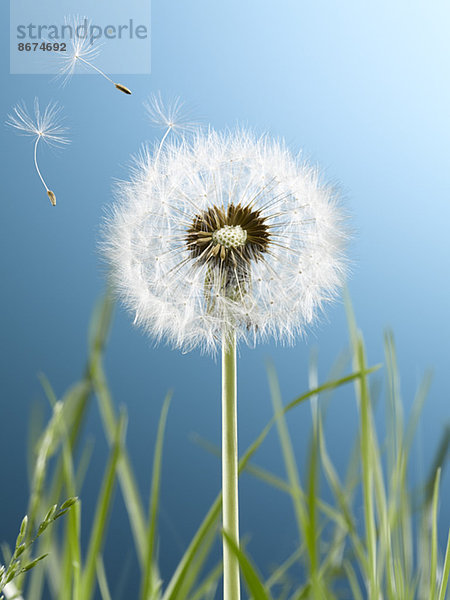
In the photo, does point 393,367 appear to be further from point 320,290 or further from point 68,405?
point 68,405

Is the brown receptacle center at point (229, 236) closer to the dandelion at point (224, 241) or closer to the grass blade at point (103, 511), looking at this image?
the dandelion at point (224, 241)

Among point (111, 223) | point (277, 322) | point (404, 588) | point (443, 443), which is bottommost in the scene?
point (404, 588)

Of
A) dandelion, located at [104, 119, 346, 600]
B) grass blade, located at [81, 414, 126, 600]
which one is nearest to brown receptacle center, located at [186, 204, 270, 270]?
dandelion, located at [104, 119, 346, 600]

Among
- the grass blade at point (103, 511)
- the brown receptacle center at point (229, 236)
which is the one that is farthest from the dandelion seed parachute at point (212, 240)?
the grass blade at point (103, 511)

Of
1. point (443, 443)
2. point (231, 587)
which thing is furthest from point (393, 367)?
point (231, 587)

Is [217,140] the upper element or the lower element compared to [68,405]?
upper
